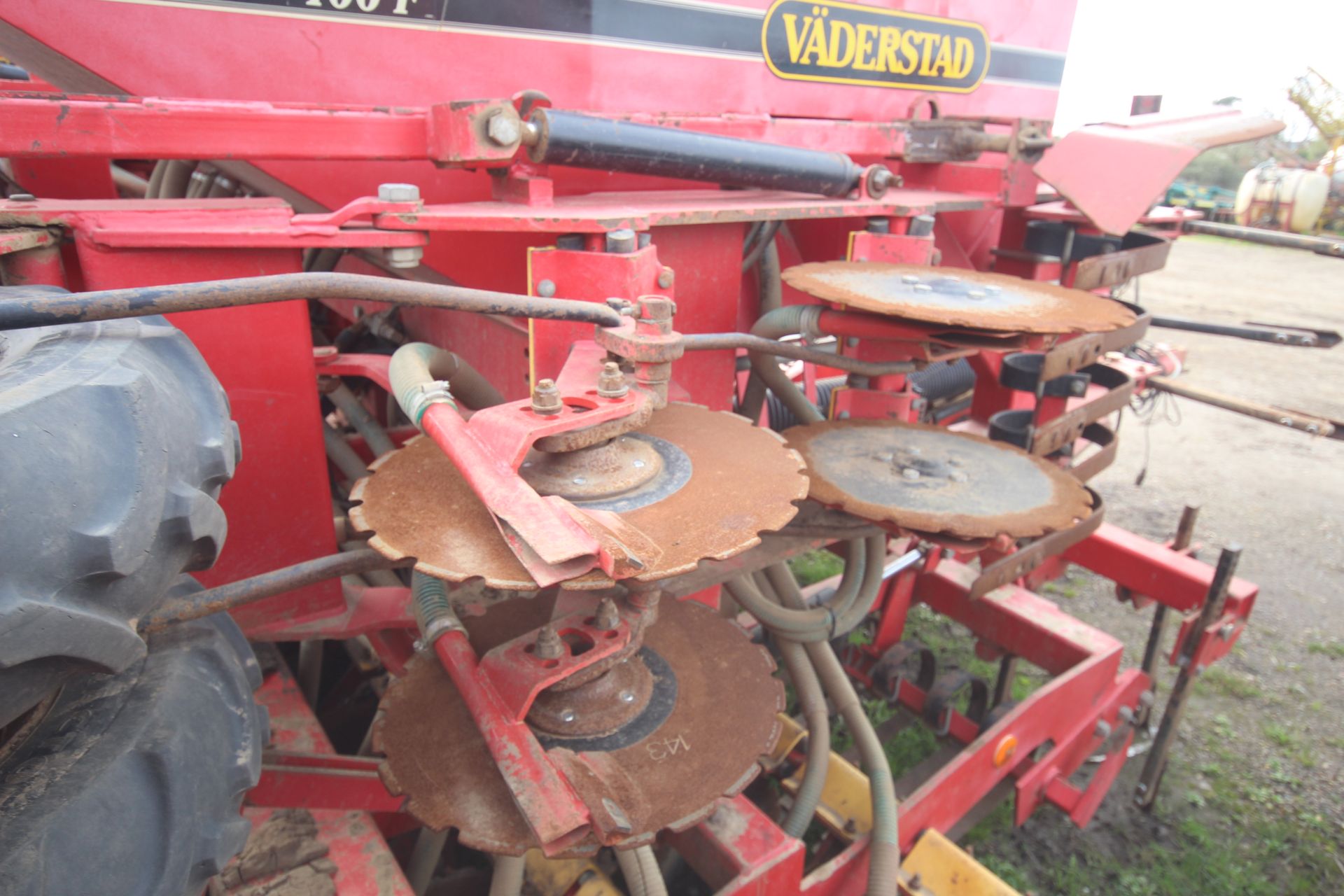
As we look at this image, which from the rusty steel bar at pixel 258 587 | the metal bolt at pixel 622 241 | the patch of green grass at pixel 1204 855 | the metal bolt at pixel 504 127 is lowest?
the patch of green grass at pixel 1204 855

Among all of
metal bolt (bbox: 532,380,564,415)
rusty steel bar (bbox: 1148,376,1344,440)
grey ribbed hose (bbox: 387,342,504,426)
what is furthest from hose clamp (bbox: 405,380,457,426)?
rusty steel bar (bbox: 1148,376,1344,440)

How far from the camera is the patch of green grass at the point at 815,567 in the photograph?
12.0 ft

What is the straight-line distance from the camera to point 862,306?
1380 mm

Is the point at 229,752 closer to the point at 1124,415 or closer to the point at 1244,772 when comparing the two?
the point at 1244,772

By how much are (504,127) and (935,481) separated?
1.02m

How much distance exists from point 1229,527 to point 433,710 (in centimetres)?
457

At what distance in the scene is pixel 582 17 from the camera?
1714 mm

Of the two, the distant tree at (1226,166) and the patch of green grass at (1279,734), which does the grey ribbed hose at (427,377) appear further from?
the distant tree at (1226,166)

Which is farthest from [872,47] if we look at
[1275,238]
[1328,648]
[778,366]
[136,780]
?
[1328,648]

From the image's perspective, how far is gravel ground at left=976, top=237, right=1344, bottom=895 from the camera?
7.66 feet

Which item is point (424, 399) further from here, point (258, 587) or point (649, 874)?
point (649, 874)

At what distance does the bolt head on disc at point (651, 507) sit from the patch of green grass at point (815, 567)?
2.44 meters

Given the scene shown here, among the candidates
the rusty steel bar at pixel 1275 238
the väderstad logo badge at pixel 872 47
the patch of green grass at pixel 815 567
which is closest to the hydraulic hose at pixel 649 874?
the väderstad logo badge at pixel 872 47

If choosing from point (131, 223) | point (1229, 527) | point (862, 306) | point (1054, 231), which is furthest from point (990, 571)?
point (1229, 527)
